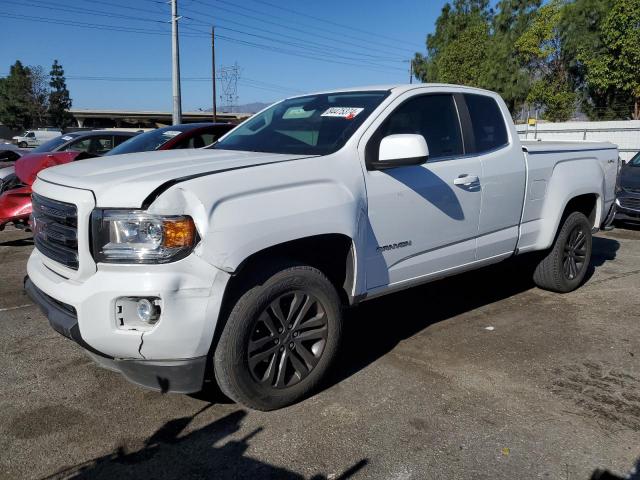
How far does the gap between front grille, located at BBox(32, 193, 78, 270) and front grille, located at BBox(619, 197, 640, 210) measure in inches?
367

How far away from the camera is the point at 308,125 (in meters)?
4.07

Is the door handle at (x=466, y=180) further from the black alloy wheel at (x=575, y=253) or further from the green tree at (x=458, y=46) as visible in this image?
the green tree at (x=458, y=46)

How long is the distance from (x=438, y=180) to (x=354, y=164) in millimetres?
774

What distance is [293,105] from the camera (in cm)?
459

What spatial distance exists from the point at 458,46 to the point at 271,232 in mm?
39427

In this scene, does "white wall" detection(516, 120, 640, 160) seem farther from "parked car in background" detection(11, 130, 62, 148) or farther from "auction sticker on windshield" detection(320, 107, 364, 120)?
"parked car in background" detection(11, 130, 62, 148)

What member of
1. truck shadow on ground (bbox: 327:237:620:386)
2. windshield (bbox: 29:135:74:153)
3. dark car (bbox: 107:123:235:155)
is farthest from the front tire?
windshield (bbox: 29:135:74:153)

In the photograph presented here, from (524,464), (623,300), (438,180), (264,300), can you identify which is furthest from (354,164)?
(623,300)

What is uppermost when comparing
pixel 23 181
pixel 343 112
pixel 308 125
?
pixel 343 112

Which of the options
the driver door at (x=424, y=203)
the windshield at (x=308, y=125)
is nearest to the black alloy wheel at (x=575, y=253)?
the driver door at (x=424, y=203)

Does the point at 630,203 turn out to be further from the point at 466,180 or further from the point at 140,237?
the point at 140,237

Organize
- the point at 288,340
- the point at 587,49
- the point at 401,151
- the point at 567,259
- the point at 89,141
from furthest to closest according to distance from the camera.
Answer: the point at 587,49, the point at 89,141, the point at 567,259, the point at 401,151, the point at 288,340

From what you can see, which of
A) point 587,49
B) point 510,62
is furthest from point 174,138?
point 510,62

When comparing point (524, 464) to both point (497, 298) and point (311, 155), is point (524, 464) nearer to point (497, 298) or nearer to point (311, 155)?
point (311, 155)
